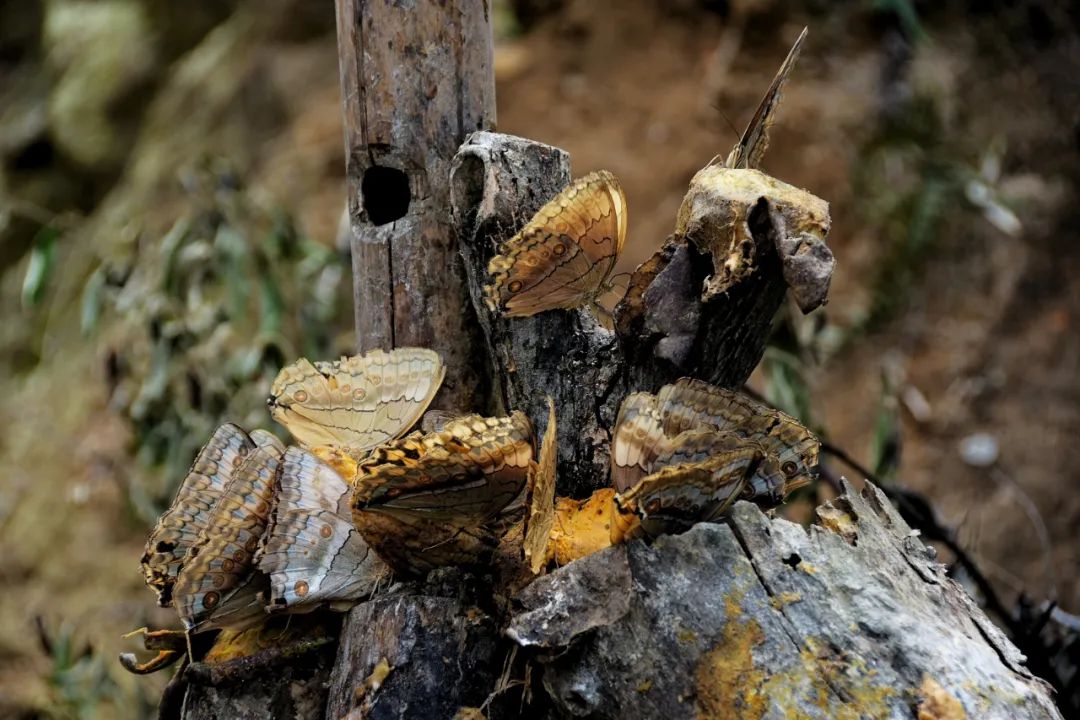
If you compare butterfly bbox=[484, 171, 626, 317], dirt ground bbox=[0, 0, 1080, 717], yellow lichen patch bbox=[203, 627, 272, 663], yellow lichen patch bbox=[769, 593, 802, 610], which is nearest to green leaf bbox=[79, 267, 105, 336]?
dirt ground bbox=[0, 0, 1080, 717]

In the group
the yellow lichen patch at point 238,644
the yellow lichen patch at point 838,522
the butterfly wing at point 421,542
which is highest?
the yellow lichen patch at point 838,522

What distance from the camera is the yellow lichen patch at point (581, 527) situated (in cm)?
98

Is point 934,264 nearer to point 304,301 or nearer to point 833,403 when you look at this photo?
point 833,403

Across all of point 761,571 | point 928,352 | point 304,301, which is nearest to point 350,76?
point 761,571

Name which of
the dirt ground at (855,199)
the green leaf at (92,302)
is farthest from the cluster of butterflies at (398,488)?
the dirt ground at (855,199)

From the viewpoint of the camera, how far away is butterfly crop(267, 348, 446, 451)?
1.09m

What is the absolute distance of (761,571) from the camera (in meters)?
0.87

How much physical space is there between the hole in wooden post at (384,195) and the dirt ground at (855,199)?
4.43 ft

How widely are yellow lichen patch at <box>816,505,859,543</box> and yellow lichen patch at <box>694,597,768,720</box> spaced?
169 mm

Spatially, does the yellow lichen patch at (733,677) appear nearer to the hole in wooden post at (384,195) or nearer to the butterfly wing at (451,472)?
the butterfly wing at (451,472)

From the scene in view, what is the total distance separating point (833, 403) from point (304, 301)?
1394 mm

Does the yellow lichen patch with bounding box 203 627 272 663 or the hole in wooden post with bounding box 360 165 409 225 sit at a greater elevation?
the hole in wooden post with bounding box 360 165 409 225

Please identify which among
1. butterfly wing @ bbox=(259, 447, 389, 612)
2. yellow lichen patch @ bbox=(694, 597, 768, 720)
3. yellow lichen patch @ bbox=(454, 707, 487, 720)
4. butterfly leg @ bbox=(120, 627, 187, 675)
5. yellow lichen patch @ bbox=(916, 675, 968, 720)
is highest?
yellow lichen patch @ bbox=(916, 675, 968, 720)

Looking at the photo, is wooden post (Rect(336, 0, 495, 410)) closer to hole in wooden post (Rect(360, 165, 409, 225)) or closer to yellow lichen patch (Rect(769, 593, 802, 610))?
hole in wooden post (Rect(360, 165, 409, 225))
